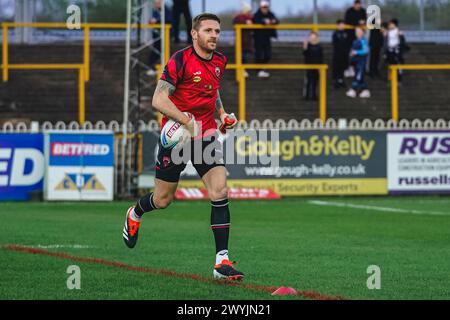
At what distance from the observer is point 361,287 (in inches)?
401

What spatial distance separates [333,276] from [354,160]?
48.3 ft

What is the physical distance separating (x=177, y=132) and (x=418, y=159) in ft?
50.5

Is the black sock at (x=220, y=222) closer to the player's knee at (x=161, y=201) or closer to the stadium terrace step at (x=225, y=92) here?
the player's knee at (x=161, y=201)

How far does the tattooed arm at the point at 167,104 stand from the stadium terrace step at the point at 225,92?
17470 mm

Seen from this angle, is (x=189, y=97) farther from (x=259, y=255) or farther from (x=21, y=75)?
(x=21, y=75)

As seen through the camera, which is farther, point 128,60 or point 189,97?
point 128,60

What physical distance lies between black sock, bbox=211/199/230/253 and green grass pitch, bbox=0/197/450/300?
0.38 m

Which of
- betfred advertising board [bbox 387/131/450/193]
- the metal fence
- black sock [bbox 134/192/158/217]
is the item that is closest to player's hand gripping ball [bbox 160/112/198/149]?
black sock [bbox 134/192/158/217]

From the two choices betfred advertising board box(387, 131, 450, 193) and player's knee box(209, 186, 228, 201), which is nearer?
player's knee box(209, 186, 228, 201)

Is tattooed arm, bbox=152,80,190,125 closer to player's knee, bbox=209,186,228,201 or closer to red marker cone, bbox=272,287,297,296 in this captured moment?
player's knee, bbox=209,186,228,201

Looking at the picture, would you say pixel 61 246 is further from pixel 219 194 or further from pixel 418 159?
pixel 418 159

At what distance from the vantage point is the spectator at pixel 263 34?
29592 mm

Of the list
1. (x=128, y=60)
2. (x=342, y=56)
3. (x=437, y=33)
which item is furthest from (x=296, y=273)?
(x=437, y=33)

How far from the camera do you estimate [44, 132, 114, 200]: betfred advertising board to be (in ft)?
79.4
